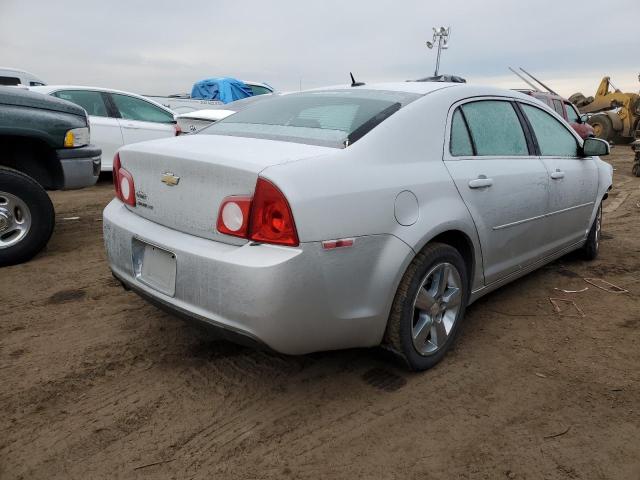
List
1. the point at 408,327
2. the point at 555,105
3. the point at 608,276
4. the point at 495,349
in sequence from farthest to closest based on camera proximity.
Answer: the point at 555,105 < the point at 608,276 < the point at 495,349 < the point at 408,327

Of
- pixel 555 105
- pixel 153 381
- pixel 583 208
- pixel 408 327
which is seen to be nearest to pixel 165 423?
pixel 153 381

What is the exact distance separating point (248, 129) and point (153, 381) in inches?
55.2

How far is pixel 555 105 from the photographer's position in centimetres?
1112

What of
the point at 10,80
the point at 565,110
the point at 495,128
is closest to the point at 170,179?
the point at 495,128

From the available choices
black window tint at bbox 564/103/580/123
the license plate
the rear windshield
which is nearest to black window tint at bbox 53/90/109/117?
the rear windshield

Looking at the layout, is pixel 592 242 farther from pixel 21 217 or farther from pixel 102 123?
pixel 102 123

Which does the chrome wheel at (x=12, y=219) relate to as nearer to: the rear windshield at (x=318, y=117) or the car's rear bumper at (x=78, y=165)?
the car's rear bumper at (x=78, y=165)

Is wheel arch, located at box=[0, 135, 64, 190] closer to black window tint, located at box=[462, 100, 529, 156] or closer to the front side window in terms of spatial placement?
black window tint, located at box=[462, 100, 529, 156]

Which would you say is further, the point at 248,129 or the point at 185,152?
the point at 248,129

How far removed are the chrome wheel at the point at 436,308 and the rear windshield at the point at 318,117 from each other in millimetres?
808

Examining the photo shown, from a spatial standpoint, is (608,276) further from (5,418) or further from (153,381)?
(5,418)

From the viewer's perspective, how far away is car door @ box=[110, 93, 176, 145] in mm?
8141

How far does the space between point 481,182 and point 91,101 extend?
7.00 meters

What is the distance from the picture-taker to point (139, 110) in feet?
27.8
